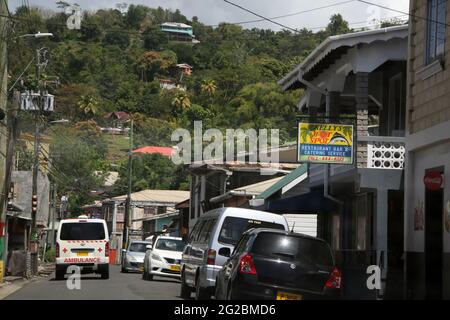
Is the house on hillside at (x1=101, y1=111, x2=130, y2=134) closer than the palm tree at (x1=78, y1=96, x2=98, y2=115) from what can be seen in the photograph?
No

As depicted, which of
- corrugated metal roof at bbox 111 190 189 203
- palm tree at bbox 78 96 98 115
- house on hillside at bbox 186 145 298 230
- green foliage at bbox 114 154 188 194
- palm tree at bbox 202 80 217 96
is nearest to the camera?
house on hillside at bbox 186 145 298 230

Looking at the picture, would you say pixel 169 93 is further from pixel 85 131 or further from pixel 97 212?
pixel 97 212

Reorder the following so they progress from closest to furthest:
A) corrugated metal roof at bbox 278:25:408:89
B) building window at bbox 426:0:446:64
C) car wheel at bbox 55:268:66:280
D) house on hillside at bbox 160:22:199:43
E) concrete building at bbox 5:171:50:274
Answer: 1. building window at bbox 426:0:446:64
2. corrugated metal roof at bbox 278:25:408:89
3. car wheel at bbox 55:268:66:280
4. concrete building at bbox 5:171:50:274
5. house on hillside at bbox 160:22:199:43

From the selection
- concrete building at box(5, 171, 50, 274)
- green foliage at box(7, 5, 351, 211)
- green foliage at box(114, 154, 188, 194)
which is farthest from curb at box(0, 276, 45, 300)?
green foliage at box(114, 154, 188, 194)

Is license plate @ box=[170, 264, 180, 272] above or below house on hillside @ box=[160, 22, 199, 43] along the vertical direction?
below

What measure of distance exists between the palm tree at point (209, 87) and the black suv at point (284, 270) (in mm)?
79717

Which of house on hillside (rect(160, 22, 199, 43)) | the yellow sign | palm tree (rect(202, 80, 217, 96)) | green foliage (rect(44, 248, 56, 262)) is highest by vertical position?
house on hillside (rect(160, 22, 199, 43))

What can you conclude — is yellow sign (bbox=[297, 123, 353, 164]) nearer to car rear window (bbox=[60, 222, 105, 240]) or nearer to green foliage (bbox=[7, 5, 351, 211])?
car rear window (bbox=[60, 222, 105, 240])

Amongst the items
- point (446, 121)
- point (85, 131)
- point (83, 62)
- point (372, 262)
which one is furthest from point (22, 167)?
point (446, 121)

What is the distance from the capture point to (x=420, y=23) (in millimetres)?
19156

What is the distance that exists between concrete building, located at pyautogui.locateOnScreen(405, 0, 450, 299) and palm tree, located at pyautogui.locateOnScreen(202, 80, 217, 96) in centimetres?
7519

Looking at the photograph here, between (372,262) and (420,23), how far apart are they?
6.38 meters

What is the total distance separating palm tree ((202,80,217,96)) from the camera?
312ft

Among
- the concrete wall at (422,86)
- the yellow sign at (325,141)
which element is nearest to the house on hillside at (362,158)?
the yellow sign at (325,141)
